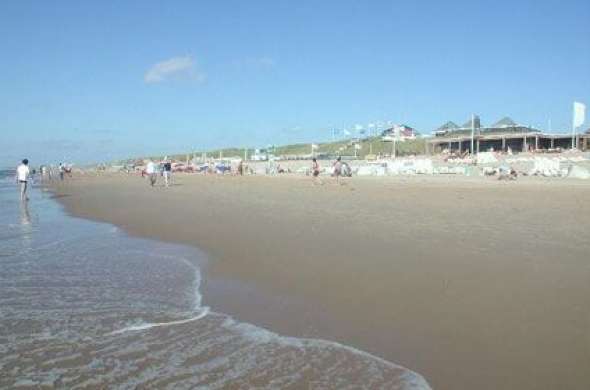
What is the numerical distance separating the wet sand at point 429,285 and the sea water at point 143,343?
0.93 feet

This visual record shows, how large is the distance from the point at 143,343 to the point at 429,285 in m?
2.86

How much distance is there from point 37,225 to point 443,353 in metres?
11.5

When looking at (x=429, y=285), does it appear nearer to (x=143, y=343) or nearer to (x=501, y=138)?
(x=143, y=343)

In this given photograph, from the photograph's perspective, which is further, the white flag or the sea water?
the white flag

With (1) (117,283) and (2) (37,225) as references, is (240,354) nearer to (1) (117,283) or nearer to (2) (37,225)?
(1) (117,283)

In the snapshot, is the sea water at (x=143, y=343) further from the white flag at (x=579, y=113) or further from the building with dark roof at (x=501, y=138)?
the building with dark roof at (x=501, y=138)

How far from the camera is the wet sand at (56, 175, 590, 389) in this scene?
3.78m

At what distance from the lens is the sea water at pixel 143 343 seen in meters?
3.53

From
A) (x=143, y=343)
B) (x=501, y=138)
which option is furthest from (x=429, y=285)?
(x=501, y=138)

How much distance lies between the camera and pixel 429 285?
5.61m

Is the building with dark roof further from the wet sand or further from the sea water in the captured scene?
the sea water

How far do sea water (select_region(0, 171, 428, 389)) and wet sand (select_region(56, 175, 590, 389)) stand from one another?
0.28 m

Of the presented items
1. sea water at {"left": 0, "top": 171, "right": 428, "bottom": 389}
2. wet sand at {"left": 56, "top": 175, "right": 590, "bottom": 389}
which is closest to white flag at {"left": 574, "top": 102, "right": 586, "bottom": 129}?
wet sand at {"left": 56, "top": 175, "right": 590, "bottom": 389}

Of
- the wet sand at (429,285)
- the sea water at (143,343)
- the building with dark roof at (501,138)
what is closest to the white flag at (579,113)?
the building with dark roof at (501,138)
